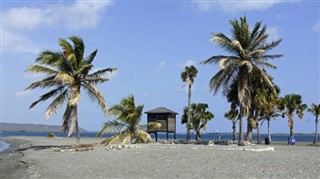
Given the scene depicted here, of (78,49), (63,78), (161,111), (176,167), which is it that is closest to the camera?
(176,167)

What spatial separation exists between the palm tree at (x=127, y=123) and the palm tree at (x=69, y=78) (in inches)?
116

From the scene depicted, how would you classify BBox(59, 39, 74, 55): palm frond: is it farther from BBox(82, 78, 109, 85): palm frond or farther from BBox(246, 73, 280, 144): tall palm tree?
BBox(246, 73, 280, 144): tall palm tree

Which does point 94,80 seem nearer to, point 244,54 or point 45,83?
point 45,83

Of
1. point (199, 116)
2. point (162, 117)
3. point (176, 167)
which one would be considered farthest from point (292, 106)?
point (176, 167)

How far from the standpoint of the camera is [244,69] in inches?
1256

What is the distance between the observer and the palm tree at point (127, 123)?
34656mm

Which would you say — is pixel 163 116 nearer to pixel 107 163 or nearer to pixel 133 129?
pixel 133 129

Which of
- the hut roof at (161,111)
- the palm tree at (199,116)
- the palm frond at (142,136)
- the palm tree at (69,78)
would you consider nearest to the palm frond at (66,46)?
the palm tree at (69,78)

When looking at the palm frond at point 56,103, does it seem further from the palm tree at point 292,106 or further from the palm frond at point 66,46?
the palm tree at point 292,106

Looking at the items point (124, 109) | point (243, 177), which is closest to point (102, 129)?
point (124, 109)

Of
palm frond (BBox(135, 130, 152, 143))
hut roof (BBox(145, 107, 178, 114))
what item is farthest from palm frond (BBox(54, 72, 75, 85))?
hut roof (BBox(145, 107, 178, 114))

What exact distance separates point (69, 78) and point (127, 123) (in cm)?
715

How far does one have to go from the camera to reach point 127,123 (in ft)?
115

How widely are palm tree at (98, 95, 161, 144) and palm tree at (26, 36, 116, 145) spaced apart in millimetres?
2946
